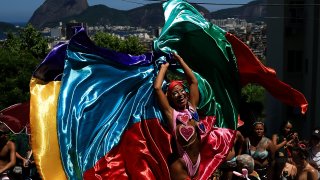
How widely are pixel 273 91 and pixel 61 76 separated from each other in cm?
221

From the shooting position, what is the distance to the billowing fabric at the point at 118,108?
17.3ft

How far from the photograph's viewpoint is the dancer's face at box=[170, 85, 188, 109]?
16.8 ft

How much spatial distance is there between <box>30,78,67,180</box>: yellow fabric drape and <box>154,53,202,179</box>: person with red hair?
0.97 metres

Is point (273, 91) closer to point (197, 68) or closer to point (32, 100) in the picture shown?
point (197, 68)

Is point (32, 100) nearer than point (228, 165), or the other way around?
point (32, 100)

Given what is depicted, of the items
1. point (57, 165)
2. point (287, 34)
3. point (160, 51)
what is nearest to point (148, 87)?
point (160, 51)

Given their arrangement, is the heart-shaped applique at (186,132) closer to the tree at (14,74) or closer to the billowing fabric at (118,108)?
the billowing fabric at (118,108)

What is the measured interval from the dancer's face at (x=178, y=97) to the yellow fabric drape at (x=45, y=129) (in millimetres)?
1101

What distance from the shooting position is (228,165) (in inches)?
239

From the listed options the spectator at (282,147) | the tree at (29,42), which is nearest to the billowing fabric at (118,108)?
the spectator at (282,147)

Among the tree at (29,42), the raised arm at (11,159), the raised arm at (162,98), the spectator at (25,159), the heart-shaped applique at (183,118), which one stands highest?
the raised arm at (162,98)

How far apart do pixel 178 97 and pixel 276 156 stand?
6.43ft

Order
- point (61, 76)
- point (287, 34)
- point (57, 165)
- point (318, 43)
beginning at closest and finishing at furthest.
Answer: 1. point (57, 165)
2. point (61, 76)
3. point (318, 43)
4. point (287, 34)

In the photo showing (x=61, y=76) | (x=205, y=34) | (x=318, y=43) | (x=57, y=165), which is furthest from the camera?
(x=318, y=43)
